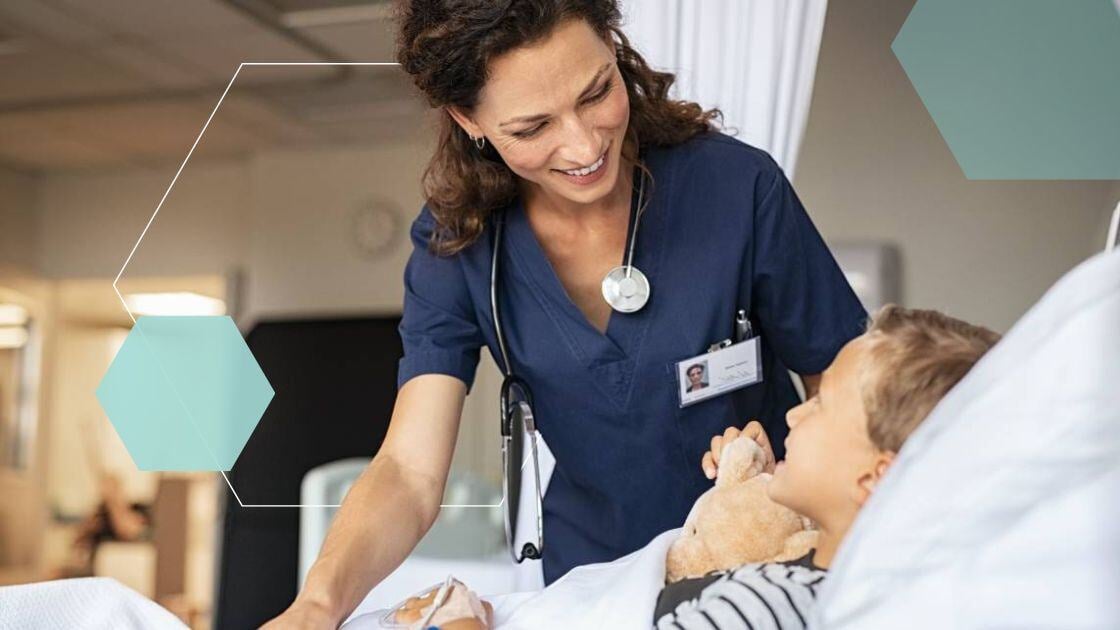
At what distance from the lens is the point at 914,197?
10.8 ft

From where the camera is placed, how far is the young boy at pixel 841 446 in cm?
79

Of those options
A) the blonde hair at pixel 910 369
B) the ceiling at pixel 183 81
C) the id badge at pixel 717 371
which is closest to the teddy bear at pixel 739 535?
the blonde hair at pixel 910 369

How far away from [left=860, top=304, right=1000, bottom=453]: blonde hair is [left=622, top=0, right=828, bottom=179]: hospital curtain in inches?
36.6

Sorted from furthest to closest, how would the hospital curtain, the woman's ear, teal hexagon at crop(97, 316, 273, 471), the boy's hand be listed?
teal hexagon at crop(97, 316, 273, 471)
the hospital curtain
the woman's ear
the boy's hand

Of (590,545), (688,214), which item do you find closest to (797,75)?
(688,214)

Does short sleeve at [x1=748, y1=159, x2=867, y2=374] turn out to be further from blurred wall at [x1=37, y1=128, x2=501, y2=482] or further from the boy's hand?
blurred wall at [x1=37, y1=128, x2=501, y2=482]

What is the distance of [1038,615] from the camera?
59cm

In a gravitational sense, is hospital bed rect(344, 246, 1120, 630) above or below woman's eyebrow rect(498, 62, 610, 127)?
below

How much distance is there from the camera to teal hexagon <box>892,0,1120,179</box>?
5.80ft

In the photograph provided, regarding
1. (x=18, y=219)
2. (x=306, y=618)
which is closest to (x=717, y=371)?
(x=306, y=618)

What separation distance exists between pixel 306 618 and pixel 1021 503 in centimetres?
56

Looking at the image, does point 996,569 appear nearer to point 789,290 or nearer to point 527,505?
point 789,290

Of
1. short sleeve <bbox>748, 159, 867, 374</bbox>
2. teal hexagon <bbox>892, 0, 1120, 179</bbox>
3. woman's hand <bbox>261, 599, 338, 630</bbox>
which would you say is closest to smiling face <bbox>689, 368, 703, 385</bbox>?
short sleeve <bbox>748, 159, 867, 374</bbox>

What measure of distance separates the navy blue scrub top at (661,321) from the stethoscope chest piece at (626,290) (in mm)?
17
